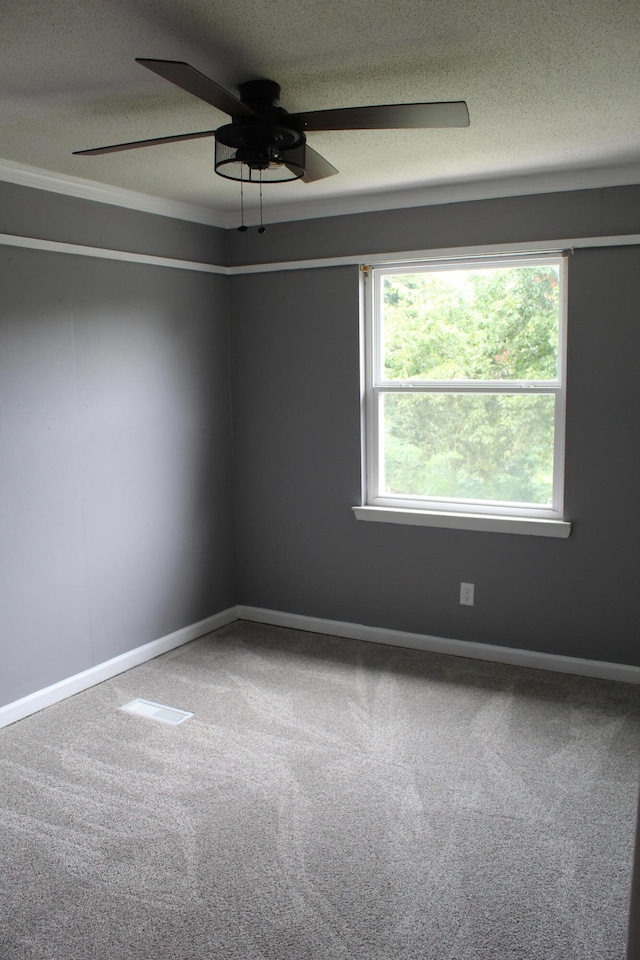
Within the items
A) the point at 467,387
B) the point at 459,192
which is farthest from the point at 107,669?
the point at 459,192

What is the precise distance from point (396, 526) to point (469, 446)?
1.96ft

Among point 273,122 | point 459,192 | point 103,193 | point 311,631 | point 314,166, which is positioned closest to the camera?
point 273,122

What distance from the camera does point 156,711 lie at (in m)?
3.44

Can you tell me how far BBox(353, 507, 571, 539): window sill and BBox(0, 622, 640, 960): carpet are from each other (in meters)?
0.72

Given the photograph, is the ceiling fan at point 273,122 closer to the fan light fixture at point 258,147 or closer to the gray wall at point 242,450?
the fan light fixture at point 258,147

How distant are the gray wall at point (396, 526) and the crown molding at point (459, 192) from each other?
0.13 metres

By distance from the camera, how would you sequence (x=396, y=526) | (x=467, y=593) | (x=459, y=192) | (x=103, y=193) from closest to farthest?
(x=103, y=193) < (x=459, y=192) < (x=467, y=593) < (x=396, y=526)

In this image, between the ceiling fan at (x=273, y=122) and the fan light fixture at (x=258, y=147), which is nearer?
the ceiling fan at (x=273, y=122)

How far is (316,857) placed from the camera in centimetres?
239

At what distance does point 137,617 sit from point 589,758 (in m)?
2.30

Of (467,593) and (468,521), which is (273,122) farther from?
(467,593)

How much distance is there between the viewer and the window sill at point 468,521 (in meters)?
3.70

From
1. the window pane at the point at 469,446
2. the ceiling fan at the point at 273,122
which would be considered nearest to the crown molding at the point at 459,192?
the window pane at the point at 469,446

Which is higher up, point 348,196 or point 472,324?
point 348,196
